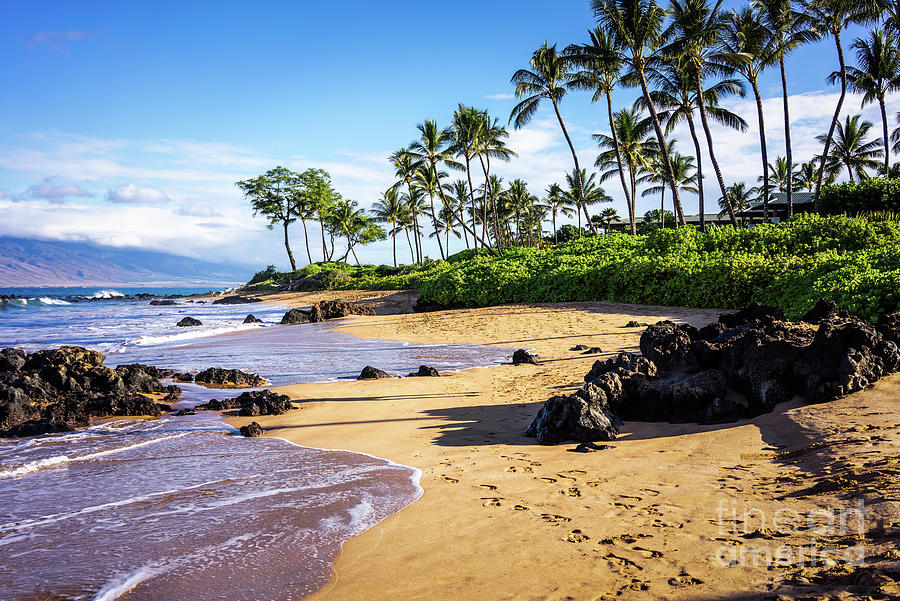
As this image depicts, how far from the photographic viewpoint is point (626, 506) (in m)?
3.87

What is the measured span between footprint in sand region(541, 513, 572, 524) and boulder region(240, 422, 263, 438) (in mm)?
4047

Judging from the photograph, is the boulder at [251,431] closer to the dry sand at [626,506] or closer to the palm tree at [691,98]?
the dry sand at [626,506]

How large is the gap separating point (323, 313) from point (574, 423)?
2013 centimetres

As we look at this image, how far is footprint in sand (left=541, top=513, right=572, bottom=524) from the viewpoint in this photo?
3.71m

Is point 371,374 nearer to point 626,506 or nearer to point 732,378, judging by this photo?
point 732,378

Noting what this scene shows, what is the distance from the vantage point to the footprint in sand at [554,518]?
371 cm

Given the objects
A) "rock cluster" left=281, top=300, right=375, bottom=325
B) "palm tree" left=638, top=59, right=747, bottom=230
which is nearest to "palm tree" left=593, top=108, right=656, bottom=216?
"palm tree" left=638, top=59, right=747, bottom=230

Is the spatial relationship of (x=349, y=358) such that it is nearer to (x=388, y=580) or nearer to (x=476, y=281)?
(x=388, y=580)

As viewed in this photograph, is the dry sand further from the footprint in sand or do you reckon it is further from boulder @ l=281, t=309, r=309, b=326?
boulder @ l=281, t=309, r=309, b=326

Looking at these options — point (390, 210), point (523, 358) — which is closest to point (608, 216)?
point (390, 210)

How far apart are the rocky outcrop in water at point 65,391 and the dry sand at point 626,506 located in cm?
241

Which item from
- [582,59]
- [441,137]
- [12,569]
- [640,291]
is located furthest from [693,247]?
[441,137]

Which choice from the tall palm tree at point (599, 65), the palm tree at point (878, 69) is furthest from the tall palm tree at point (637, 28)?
the palm tree at point (878, 69)

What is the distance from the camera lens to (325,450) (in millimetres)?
5922
